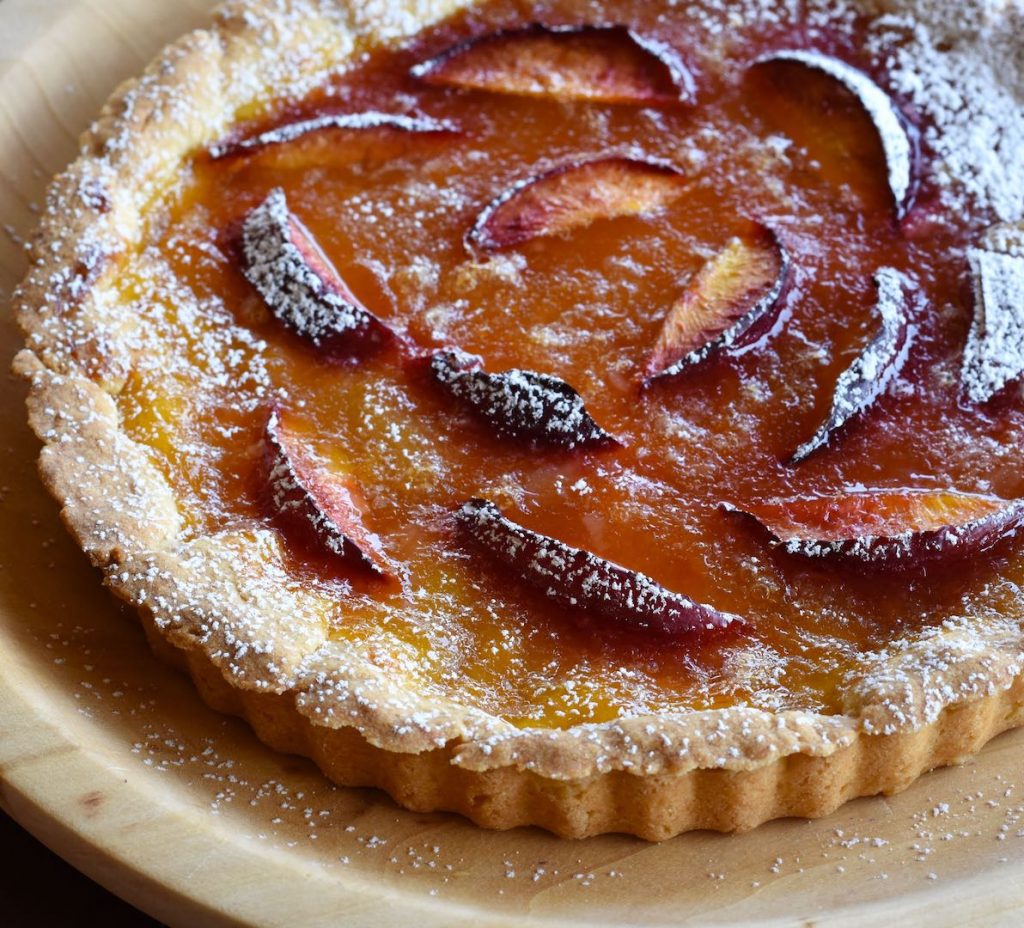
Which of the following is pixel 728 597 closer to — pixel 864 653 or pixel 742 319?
pixel 864 653

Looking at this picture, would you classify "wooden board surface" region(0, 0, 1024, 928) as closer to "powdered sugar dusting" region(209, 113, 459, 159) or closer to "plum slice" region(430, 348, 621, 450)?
"plum slice" region(430, 348, 621, 450)

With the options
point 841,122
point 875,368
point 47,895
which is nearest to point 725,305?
point 875,368

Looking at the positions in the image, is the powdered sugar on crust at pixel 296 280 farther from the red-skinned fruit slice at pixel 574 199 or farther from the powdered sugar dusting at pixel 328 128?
the red-skinned fruit slice at pixel 574 199

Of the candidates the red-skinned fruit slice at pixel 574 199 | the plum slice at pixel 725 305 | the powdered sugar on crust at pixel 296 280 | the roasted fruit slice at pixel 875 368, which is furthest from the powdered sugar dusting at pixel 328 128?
the roasted fruit slice at pixel 875 368

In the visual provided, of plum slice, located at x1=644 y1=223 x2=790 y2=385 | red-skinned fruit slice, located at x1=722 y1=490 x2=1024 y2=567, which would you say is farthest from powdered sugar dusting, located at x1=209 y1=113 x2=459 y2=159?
red-skinned fruit slice, located at x1=722 y1=490 x2=1024 y2=567

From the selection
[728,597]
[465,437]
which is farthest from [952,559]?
[465,437]

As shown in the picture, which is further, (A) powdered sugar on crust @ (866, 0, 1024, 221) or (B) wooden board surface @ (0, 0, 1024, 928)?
(A) powdered sugar on crust @ (866, 0, 1024, 221)

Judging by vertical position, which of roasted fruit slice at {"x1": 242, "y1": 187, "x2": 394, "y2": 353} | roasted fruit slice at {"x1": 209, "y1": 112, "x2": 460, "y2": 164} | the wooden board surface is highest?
roasted fruit slice at {"x1": 209, "y1": 112, "x2": 460, "y2": 164}
